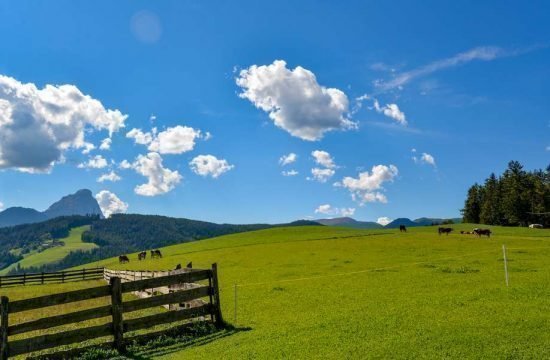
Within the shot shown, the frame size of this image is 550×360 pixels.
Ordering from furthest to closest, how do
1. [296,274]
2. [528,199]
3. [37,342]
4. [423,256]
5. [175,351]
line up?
[528,199]
[423,256]
[296,274]
[175,351]
[37,342]

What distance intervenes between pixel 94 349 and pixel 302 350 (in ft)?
23.4

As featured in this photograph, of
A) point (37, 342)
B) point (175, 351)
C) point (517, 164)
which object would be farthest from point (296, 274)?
point (517, 164)

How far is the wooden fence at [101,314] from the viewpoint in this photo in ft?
Result: 43.7

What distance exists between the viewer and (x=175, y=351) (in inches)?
574

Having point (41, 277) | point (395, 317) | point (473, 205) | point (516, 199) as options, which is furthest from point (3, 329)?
point (473, 205)

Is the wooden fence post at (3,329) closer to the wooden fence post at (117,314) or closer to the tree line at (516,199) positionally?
the wooden fence post at (117,314)

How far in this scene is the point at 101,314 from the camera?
Answer: 1497 centimetres

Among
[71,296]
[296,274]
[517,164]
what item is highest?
[517,164]

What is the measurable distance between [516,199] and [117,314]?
123 meters

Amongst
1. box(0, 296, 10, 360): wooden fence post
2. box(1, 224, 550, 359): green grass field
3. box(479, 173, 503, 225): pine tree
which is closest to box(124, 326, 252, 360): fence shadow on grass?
box(1, 224, 550, 359): green grass field

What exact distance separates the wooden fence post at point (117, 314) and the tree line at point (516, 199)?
364ft

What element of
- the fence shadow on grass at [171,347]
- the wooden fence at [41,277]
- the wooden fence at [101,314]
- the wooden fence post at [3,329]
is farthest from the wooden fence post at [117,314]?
the wooden fence at [41,277]

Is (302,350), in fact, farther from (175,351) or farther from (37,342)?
(37,342)

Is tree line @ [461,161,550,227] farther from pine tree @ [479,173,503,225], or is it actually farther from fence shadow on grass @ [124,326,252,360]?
fence shadow on grass @ [124,326,252,360]
